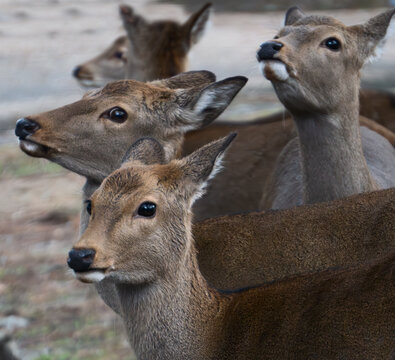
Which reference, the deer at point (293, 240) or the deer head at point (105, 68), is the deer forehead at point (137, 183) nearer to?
the deer at point (293, 240)

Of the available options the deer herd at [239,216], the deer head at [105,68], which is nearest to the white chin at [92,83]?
the deer head at [105,68]

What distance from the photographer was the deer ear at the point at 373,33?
21.7 ft

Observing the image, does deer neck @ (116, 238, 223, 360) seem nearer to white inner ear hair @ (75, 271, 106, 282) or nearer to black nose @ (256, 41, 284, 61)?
white inner ear hair @ (75, 271, 106, 282)

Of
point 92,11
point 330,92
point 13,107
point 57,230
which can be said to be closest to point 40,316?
point 57,230

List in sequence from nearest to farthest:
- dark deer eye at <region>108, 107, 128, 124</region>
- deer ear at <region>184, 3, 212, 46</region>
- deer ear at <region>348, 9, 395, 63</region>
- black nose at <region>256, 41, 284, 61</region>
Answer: dark deer eye at <region>108, 107, 128, 124</region> < black nose at <region>256, 41, 284, 61</region> < deer ear at <region>348, 9, 395, 63</region> < deer ear at <region>184, 3, 212, 46</region>

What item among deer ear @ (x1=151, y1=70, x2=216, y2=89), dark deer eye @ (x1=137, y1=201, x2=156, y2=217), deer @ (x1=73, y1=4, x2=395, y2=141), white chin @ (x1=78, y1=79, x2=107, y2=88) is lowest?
white chin @ (x1=78, y1=79, x2=107, y2=88)

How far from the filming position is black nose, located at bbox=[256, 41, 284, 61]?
597 cm

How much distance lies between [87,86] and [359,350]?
6.52m

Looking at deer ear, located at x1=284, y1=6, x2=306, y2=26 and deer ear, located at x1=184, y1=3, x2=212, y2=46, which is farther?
deer ear, located at x1=184, y1=3, x2=212, y2=46

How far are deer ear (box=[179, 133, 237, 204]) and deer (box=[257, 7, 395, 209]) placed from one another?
1.31m

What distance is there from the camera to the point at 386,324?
4.09 meters

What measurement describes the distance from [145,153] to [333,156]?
1648 mm

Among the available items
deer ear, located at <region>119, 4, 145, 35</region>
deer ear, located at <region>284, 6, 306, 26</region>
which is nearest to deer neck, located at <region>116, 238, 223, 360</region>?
deer ear, located at <region>284, 6, 306, 26</region>

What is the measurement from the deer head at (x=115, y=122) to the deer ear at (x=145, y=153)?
55 centimetres
